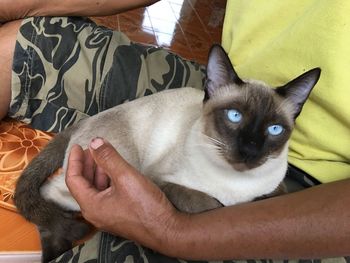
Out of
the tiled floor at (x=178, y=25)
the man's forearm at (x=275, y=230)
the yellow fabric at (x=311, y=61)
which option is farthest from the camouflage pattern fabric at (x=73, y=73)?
the tiled floor at (x=178, y=25)

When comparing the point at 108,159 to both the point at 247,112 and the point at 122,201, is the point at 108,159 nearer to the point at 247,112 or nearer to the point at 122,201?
the point at 122,201

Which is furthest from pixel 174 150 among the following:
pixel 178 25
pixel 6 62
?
pixel 178 25

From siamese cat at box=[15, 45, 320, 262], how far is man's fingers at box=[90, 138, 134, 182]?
15cm

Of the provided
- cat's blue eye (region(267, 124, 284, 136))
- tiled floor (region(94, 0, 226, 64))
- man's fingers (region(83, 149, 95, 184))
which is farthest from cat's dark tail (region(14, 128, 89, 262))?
tiled floor (region(94, 0, 226, 64))

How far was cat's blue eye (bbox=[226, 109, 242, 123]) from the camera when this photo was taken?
3.15 ft

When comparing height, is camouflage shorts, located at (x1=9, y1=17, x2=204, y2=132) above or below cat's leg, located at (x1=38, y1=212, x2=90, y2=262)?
above

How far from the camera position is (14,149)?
1247mm

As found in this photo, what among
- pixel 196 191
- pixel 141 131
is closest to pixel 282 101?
pixel 196 191

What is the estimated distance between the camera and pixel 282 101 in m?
0.98

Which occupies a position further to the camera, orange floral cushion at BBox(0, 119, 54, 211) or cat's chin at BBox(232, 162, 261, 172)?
orange floral cushion at BBox(0, 119, 54, 211)

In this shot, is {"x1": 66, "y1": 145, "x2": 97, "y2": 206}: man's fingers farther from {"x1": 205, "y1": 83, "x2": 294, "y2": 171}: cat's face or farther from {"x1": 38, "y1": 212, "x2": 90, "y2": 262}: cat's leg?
{"x1": 205, "y1": 83, "x2": 294, "y2": 171}: cat's face

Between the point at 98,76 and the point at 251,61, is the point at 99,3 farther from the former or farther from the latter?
the point at 251,61

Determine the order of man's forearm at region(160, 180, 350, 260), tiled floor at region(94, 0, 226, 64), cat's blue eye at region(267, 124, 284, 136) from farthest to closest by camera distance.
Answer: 1. tiled floor at region(94, 0, 226, 64)
2. cat's blue eye at region(267, 124, 284, 136)
3. man's forearm at region(160, 180, 350, 260)

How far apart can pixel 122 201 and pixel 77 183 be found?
107mm
